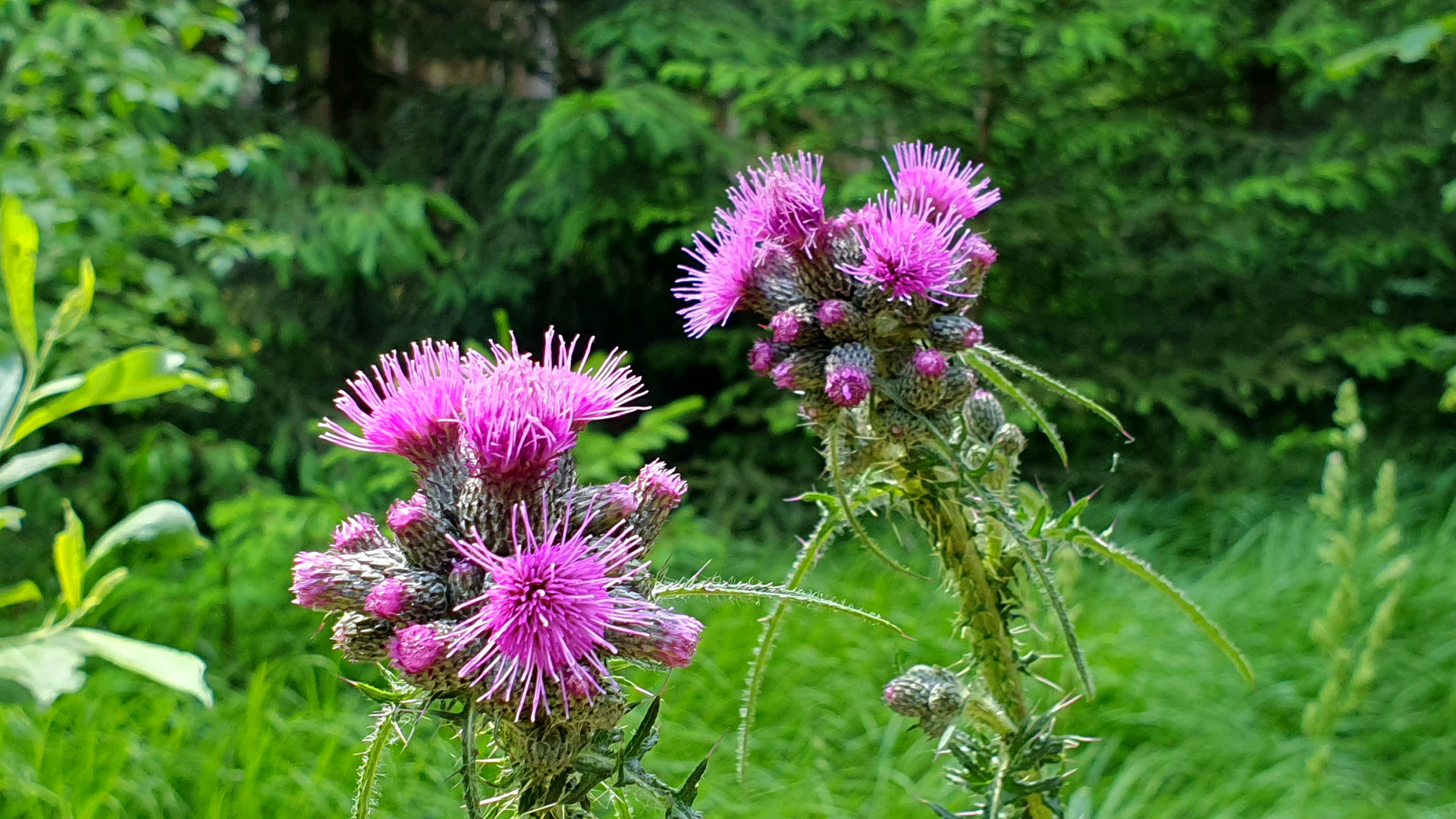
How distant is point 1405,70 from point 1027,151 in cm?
209

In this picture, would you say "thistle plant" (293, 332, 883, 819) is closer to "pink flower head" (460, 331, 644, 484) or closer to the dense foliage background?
"pink flower head" (460, 331, 644, 484)

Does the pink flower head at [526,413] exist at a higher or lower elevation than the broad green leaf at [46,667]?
higher

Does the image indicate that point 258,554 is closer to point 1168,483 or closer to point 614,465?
point 614,465

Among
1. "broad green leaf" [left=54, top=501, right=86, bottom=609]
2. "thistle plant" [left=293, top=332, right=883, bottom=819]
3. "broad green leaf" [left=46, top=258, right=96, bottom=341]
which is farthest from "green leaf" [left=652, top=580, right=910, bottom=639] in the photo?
"broad green leaf" [left=46, top=258, right=96, bottom=341]

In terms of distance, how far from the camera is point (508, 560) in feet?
2.54

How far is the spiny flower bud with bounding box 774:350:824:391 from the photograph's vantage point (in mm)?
1106

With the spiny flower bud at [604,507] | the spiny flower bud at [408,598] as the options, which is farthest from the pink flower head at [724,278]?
the spiny flower bud at [408,598]

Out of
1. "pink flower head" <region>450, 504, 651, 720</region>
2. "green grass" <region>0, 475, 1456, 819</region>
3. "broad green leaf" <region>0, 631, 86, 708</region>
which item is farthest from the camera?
"green grass" <region>0, 475, 1456, 819</region>

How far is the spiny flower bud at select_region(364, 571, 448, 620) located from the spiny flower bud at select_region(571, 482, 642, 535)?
0.42 feet

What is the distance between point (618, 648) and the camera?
2.75 ft

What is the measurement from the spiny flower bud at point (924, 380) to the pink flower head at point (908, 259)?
68 millimetres

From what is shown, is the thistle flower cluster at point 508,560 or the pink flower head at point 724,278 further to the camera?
the pink flower head at point 724,278

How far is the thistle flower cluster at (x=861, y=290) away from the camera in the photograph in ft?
3.55

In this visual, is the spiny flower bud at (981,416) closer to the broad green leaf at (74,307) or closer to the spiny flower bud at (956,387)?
the spiny flower bud at (956,387)
